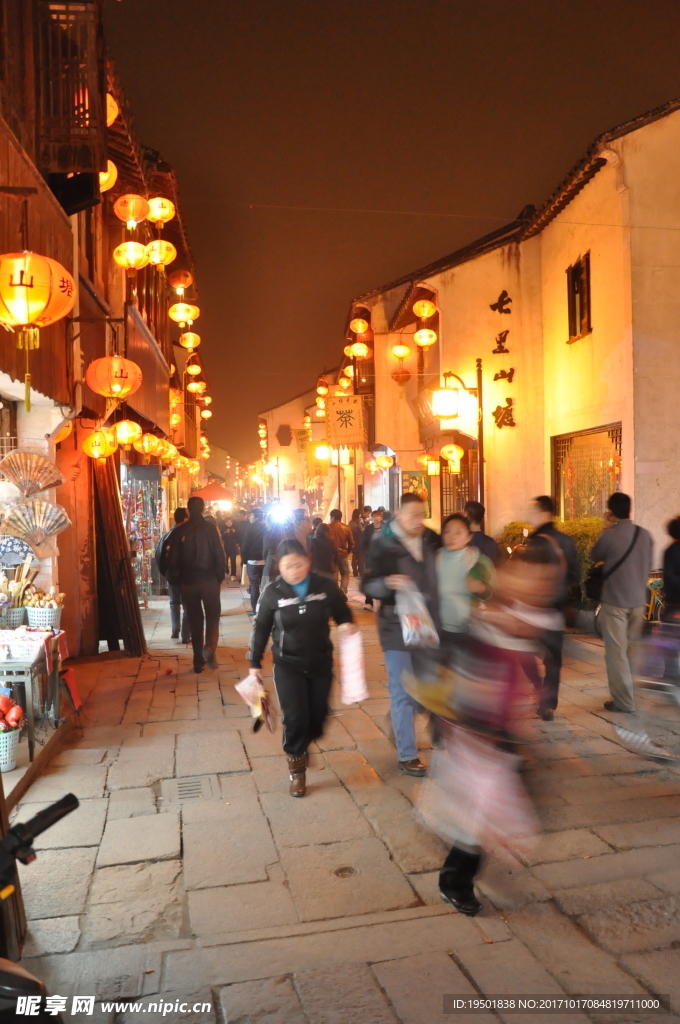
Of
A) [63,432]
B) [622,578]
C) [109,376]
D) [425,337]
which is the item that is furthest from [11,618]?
[425,337]

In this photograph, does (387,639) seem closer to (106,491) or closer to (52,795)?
(52,795)

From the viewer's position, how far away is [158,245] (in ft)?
39.5

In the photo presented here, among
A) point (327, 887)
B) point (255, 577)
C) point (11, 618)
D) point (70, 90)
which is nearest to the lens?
point (327, 887)

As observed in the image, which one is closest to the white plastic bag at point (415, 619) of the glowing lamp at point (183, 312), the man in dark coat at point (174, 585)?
the man in dark coat at point (174, 585)

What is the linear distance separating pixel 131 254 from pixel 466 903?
10.2 metres

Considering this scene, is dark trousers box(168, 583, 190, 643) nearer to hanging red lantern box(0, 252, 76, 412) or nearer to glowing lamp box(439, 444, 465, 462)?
hanging red lantern box(0, 252, 76, 412)

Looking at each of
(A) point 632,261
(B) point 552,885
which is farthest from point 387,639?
(A) point 632,261

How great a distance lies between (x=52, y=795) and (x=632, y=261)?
10750mm

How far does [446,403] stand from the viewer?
1570 cm

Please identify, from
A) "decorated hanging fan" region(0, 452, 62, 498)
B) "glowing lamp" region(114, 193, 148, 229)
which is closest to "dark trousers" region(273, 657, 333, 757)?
"decorated hanging fan" region(0, 452, 62, 498)

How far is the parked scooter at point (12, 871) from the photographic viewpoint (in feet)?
6.64

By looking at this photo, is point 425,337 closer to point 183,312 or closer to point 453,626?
point 183,312

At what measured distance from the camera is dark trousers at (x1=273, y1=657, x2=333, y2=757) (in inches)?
201

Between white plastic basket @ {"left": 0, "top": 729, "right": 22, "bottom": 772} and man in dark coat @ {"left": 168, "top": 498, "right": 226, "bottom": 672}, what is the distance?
366cm
